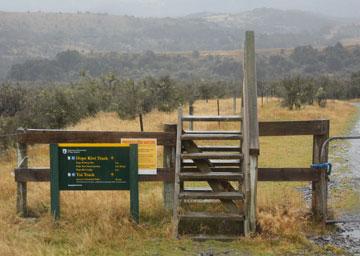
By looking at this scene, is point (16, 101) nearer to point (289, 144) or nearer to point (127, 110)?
point (127, 110)

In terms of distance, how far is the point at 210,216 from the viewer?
23.0 feet

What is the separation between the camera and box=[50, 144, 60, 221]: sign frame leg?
751 centimetres

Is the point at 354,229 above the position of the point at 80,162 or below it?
below

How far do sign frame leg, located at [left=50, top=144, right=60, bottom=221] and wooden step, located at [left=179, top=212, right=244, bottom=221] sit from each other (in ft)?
6.60

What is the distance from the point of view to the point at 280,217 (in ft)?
23.9

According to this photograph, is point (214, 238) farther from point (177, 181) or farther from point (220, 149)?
point (220, 149)

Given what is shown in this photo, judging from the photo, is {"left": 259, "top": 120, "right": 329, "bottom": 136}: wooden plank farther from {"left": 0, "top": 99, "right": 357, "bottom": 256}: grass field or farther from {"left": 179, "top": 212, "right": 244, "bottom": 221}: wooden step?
{"left": 179, "top": 212, "right": 244, "bottom": 221}: wooden step

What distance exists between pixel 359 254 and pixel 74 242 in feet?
12.6

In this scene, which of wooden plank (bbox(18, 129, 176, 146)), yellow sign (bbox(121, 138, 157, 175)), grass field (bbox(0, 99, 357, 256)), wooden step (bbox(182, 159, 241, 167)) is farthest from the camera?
wooden step (bbox(182, 159, 241, 167))

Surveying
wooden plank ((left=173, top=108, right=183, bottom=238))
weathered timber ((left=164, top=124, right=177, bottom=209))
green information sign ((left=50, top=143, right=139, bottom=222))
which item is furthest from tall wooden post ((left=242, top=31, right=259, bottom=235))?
green information sign ((left=50, top=143, right=139, bottom=222))

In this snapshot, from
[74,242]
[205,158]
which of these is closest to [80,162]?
[74,242]

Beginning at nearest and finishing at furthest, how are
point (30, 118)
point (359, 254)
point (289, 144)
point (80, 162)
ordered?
point (359, 254) < point (80, 162) < point (289, 144) < point (30, 118)

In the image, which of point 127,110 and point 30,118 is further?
point 127,110

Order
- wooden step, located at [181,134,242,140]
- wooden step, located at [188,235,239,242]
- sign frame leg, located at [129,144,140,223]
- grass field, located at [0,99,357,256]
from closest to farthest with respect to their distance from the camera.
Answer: grass field, located at [0,99,357,256], wooden step, located at [188,235,239,242], wooden step, located at [181,134,242,140], sign frame leg, located at [129,144,140,223]
